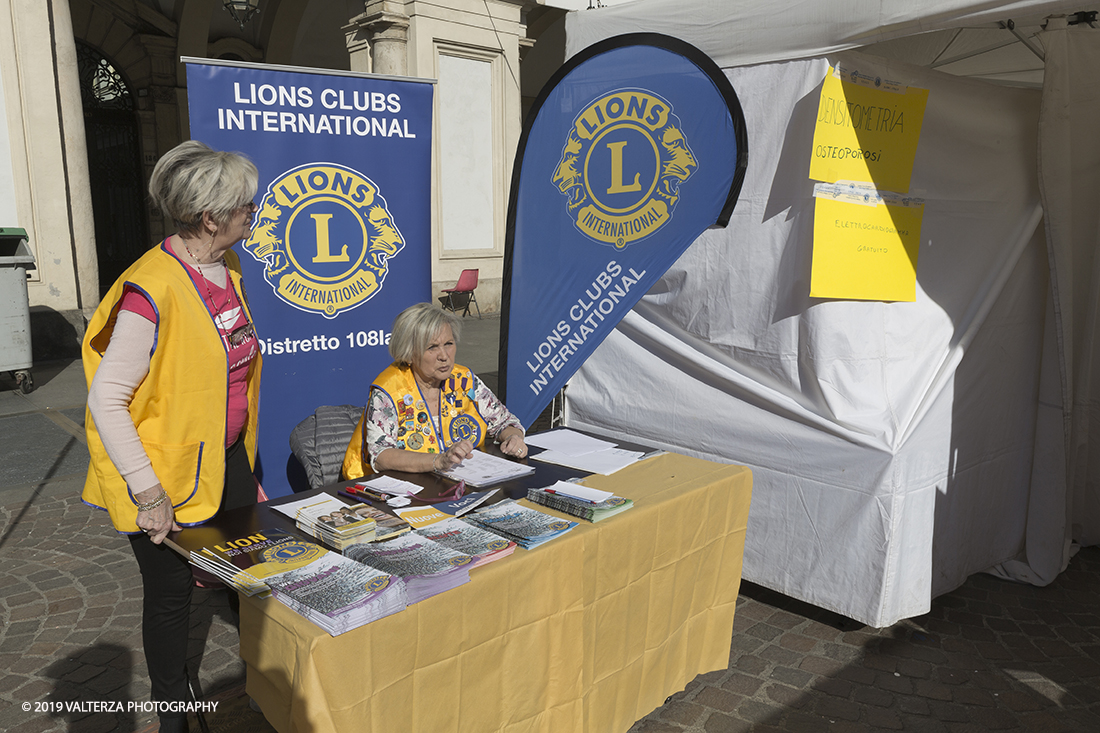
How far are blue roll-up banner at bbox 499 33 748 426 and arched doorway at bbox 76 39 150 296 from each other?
11796mm

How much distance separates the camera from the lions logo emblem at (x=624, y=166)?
3068 mm

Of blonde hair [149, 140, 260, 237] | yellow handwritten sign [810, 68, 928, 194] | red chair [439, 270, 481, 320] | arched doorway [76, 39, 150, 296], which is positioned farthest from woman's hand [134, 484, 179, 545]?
arched doorway [76, 39, 150, 296]

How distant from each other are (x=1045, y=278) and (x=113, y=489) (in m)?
3.78

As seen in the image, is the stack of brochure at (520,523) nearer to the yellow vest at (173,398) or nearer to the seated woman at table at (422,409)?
the seated woman at table at (422,409)

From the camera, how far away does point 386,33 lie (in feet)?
32.9

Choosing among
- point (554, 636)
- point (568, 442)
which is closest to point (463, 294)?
point (568, 442)

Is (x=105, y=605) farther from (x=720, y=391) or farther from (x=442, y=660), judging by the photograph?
(x=720, y=391)

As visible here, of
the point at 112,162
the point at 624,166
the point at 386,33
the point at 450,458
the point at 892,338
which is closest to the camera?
the point at 450,458

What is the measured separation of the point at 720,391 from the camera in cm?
342

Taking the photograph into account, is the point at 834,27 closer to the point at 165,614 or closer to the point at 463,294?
the point at 165,614

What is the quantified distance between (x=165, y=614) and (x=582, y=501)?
1.19 m

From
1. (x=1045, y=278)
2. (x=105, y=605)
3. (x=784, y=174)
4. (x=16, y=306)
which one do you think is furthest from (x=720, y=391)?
(x=16, y=306)

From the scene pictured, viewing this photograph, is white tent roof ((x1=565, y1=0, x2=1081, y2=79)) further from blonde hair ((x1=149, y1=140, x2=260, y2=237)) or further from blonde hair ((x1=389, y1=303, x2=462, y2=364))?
blonde hair ((x1=149, y1=140, x2=260, y2=237))

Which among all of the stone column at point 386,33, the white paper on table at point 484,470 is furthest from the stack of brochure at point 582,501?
the stone column at point 386,33
